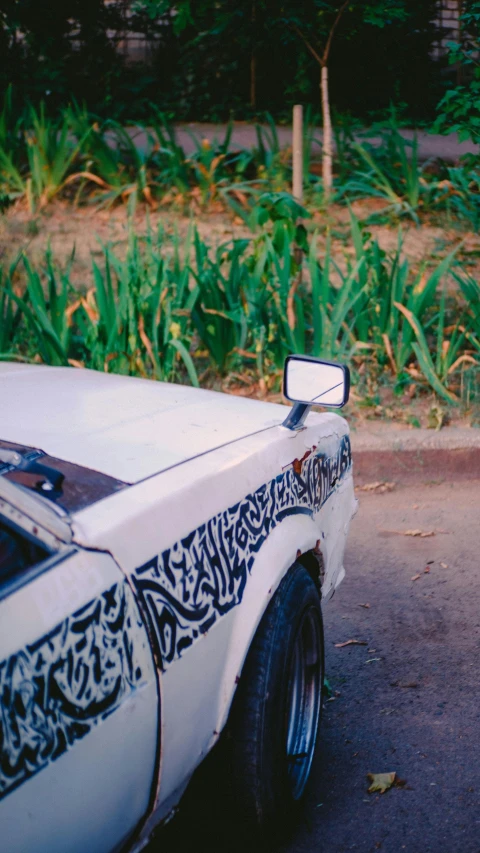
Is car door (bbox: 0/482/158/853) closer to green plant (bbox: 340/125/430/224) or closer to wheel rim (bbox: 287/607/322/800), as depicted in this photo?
wheel rim (bbox: 287/607/322/800)

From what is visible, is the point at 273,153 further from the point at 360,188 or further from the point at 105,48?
the point at 105,48

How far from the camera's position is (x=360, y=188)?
722 cm

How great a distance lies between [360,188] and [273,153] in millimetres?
999

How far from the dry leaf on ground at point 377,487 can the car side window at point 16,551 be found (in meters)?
3.43

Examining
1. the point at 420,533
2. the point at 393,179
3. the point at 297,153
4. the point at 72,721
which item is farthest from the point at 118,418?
the point at 393,179

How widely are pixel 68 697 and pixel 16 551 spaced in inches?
10.5

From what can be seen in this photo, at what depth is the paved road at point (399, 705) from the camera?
7.60 ft

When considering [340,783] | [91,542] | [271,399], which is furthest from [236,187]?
[91,542]

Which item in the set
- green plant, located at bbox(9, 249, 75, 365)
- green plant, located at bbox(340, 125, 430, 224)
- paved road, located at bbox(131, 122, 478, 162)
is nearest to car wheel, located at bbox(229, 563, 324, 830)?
green plant, located at bbox(9, 249, 75, 365)

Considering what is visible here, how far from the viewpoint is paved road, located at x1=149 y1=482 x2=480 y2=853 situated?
2.32 m

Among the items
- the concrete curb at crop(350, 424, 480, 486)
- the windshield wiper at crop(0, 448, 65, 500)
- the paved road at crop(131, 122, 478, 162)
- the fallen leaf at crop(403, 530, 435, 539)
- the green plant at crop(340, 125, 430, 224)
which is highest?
the paved road at crop(131, 122, 478, 162)

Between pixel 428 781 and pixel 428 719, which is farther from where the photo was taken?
pixel 428 719

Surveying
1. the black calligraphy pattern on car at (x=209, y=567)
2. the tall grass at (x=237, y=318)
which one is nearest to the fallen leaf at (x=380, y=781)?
the black calligraphy pattern on car at (x=209, y=567)

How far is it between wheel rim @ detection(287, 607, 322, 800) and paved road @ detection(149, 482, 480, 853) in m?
0.15
